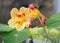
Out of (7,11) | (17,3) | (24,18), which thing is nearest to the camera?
(24,18)

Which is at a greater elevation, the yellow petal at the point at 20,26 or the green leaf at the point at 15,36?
the yellow petal at the point at 20,26

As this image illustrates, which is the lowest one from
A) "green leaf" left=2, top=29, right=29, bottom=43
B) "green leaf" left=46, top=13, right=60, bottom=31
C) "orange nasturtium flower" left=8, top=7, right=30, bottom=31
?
"green leaf" left=2, top=29, right=29, bottom=43

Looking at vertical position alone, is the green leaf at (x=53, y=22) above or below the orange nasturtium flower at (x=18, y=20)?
below

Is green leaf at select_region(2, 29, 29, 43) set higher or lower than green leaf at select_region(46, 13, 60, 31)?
lower

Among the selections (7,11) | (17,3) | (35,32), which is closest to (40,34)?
(35,32)

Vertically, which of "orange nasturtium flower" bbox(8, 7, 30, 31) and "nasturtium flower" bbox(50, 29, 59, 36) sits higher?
"orange nasturtium flower" bbox(8, 7, 30, 31)

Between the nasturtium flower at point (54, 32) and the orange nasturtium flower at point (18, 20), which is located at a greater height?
the orange nasturtium flower at point (18, 20)

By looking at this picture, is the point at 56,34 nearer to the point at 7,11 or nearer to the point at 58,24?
the point at 58,24

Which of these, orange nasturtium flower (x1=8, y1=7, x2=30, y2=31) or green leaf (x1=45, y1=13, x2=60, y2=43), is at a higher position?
orange nasturtium flower (x1=8, y1=7, x2=30, y2=31)

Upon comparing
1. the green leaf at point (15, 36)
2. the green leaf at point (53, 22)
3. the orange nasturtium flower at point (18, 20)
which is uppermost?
the orange nasturtium flower at point (18, 20)

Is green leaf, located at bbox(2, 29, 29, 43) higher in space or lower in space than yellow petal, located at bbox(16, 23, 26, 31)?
lower

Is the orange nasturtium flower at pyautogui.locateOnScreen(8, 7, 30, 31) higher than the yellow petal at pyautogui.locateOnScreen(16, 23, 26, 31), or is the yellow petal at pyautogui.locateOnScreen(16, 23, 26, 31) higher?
the orange nasturtium flower at pyautogui.locateOnScreen(8, 7, 30, 31)
